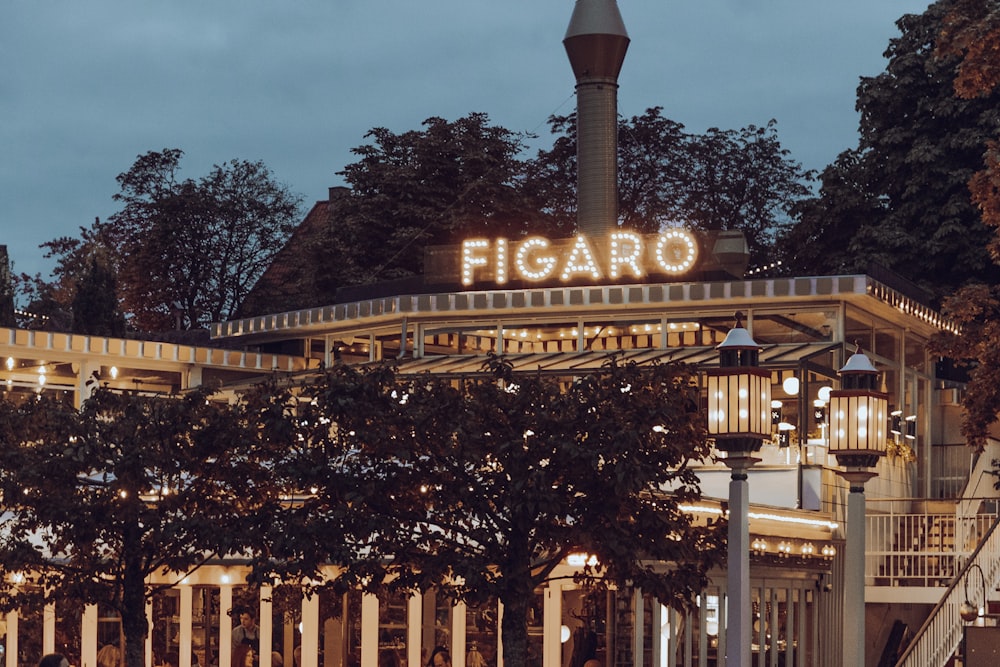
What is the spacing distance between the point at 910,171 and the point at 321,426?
2951 centimetres

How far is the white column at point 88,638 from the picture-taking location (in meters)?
24.4

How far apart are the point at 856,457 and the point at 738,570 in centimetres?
179

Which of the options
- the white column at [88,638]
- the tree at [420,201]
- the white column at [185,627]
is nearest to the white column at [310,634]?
the white column at [185,627]

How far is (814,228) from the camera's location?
148ft

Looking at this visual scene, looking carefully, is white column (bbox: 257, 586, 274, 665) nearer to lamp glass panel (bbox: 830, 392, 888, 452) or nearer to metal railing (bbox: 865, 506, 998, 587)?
metal railing (bbox: 865, 506, 998, 587)

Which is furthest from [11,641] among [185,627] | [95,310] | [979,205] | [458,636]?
[95,310]

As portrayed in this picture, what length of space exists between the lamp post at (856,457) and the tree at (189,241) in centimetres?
4522

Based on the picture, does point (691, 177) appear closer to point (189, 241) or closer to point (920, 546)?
point (189, 241)

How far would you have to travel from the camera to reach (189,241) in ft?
193

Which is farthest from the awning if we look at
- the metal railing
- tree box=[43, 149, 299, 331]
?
tree box=[43, 149, 299, 331]

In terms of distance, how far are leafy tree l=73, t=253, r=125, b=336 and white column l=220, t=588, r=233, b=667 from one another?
18743 millimetres

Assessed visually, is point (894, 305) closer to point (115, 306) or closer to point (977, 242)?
point (977, 242)

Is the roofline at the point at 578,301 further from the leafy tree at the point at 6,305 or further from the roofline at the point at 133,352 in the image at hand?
the leafy tree at the point at 6,305

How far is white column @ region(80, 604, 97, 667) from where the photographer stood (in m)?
24.4
